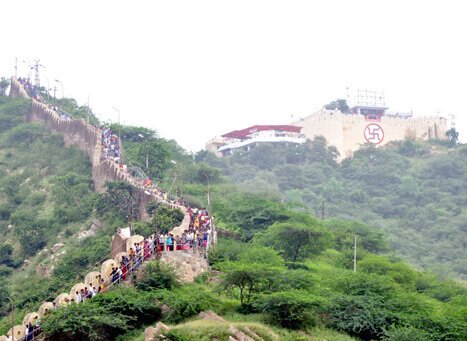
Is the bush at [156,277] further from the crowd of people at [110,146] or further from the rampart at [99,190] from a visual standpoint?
the crowd of people at [110,146]

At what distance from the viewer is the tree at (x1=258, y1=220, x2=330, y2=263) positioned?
43.8 m

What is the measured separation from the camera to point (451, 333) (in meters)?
30.0

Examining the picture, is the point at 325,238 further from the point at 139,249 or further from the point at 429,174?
the point at 429,174

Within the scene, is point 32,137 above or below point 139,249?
above

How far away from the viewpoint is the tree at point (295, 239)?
43781mm

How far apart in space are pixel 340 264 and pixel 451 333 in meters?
14.2

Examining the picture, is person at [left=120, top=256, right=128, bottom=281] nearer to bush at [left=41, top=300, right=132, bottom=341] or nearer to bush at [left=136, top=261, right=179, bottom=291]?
bush at [left=136, top=261, right=179, bottom=291]

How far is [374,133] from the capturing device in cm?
10419

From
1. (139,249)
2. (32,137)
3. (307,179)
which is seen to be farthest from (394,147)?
(139,249)

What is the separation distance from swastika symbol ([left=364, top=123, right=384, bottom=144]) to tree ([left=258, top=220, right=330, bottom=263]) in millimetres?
59146

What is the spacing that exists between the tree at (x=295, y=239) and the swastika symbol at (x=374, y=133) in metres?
59.1

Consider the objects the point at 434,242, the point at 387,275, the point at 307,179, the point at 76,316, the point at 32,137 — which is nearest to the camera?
the point at 76,316

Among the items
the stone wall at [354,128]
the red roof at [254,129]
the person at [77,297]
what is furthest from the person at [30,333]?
the stone wall at [354,128]

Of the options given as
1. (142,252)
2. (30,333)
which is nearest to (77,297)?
(30,333)
